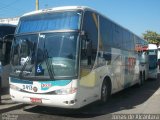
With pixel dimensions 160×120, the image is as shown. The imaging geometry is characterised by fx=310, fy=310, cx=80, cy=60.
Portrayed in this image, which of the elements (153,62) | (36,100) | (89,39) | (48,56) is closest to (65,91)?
(36,100)

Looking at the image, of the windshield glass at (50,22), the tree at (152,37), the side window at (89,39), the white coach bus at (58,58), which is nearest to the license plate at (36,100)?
the white coach bus at (58,58)

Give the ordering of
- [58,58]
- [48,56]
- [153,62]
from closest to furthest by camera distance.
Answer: [58,58] → [48,56] → [153,62]

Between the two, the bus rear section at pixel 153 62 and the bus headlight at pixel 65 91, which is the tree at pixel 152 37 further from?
the bus headlight at pixel 65 91

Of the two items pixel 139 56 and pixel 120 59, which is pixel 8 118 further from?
pixel 139 56

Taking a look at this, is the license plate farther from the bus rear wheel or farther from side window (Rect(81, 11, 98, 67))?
the bus rear wheel

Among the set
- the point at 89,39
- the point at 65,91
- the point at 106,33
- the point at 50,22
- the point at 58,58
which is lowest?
the point at 65,91

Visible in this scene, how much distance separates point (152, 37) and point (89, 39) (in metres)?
67.6

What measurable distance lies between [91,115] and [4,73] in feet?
17.6

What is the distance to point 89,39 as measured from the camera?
31.8ft

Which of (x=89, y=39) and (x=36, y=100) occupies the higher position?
(x=89, y=39)

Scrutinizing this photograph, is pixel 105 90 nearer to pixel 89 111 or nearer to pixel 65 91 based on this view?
pixel 89 111

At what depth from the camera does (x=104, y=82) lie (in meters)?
11.5

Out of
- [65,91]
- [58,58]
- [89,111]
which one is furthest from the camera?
[89,111]

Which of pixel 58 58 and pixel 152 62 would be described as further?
pixel 152 62
